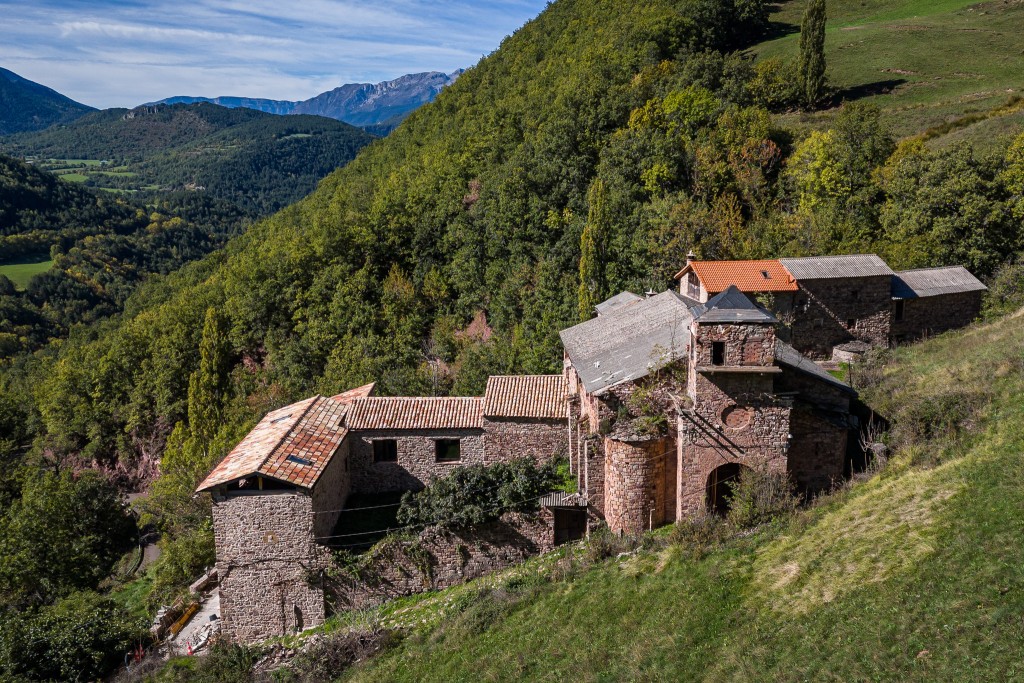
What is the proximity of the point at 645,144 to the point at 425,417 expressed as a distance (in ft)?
109

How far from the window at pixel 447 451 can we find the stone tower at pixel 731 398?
31.5 feet

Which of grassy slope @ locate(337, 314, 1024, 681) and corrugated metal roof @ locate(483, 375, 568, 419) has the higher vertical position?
corrugated metal roof @ locate(483, 375, 568, 419)

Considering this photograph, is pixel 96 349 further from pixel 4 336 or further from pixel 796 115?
pixel 796 115

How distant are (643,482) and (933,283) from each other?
2200 cm

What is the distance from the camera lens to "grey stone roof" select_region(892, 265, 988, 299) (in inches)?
1223

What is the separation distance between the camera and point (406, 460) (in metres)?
25.2

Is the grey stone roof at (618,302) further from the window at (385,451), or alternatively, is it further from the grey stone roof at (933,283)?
the grey stone roof at (933,283)

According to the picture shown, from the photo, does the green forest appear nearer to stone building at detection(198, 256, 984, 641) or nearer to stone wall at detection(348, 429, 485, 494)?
stone building at detection(198, 256, 984, 641)

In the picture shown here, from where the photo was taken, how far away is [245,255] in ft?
218

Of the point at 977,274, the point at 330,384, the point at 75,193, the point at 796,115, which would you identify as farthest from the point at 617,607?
the point at 75,193

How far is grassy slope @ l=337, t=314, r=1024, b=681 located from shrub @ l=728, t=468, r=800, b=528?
66 cm

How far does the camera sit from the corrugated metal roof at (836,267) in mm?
30516

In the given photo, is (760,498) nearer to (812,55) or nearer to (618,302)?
(618,302)

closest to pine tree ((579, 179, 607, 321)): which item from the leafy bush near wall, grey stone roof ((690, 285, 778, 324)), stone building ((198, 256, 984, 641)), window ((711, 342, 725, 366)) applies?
stone building ((198, 256, 984, 641))
